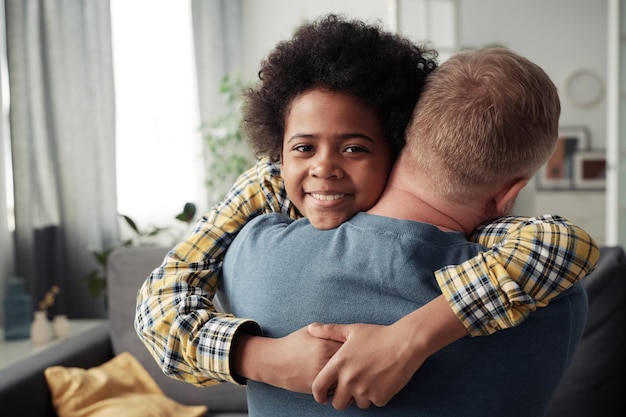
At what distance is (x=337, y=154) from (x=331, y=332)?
0.22 meters

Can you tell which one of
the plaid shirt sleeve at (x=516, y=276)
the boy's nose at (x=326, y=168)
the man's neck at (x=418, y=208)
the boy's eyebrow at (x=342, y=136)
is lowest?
the plaid shirt sleeve at (x=516, y=276)

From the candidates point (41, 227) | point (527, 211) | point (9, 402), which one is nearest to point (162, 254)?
point (9, 402)

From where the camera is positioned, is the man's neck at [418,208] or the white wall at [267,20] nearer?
the man's neck at [418,208]

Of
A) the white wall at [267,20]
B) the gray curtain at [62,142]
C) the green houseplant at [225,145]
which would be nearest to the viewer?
the gray curtain at [62,142]

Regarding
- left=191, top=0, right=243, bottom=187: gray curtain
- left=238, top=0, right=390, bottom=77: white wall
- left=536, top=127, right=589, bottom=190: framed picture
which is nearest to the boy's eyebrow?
left=191, top=0, right=243, bottom=187: gray curtain

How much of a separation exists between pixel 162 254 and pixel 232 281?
176 centimetres

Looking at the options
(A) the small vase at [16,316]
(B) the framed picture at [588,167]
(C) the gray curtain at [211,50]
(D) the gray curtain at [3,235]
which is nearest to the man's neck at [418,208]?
(A) the small vase at [16,316]

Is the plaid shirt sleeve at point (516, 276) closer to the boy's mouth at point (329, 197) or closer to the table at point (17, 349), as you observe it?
the boy's mouth at point (329, 197)

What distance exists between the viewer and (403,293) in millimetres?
812

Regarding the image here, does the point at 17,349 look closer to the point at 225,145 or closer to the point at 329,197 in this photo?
the point at 225,145

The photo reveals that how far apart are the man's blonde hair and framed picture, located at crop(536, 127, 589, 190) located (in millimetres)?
6740

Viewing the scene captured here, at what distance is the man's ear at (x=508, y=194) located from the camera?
86 cm

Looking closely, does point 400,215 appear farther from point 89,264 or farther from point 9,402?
point 89,264

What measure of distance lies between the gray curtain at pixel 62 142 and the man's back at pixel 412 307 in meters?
3.44
